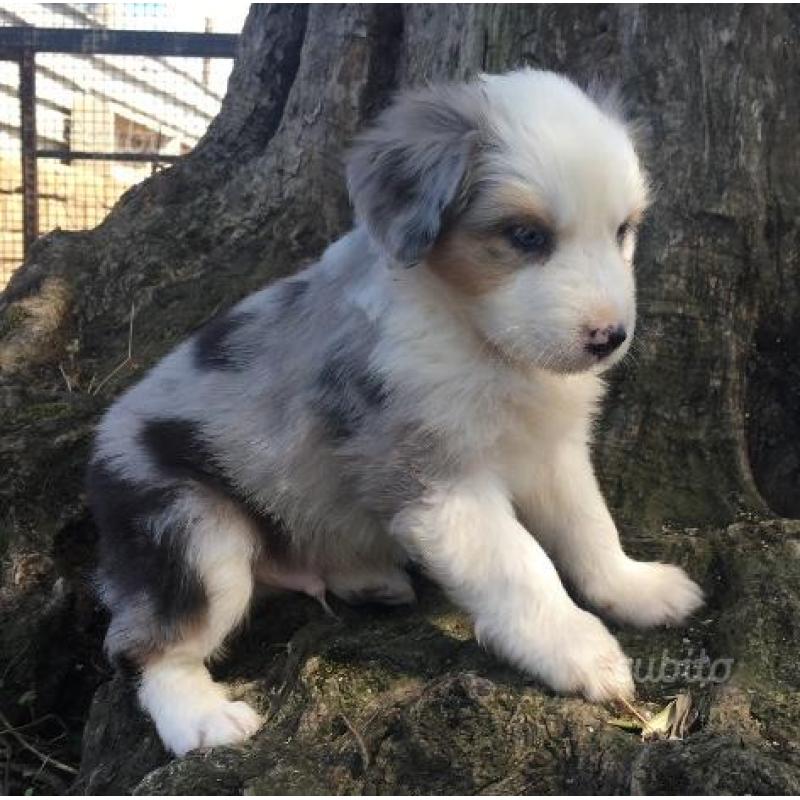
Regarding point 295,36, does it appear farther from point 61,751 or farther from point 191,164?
point 61,751

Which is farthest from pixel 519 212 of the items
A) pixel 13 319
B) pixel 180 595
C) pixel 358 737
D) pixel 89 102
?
pixel 89 102

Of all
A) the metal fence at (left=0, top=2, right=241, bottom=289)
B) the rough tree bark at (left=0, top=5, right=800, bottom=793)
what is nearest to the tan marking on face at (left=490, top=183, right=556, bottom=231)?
the rough tree bark at (left=0, top=5, right=800, bottom=793)

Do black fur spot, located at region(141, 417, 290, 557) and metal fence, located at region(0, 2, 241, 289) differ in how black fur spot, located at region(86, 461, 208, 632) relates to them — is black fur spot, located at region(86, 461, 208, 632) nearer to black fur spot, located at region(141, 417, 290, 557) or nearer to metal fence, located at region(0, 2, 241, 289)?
black fur spot, located at region(141, 417, 290, 557)

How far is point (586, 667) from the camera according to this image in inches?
118

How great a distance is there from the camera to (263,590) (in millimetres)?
3934

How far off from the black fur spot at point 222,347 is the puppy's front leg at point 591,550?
1.09m

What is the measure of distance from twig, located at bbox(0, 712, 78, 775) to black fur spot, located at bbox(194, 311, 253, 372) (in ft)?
5.28

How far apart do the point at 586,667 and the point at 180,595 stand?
1.34 meters

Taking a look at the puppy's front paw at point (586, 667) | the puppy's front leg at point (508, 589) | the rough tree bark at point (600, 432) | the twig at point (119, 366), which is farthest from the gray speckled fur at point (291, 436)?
the twig at point (119, 366)

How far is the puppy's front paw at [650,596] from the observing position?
337 centimetres

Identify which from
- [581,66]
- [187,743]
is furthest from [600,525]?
[581,66]

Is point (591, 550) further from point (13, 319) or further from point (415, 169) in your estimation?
point (13, 319)

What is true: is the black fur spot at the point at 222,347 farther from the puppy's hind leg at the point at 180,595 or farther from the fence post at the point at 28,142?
the fence post at the point at 28,142

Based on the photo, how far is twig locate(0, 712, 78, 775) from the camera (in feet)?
13.0
